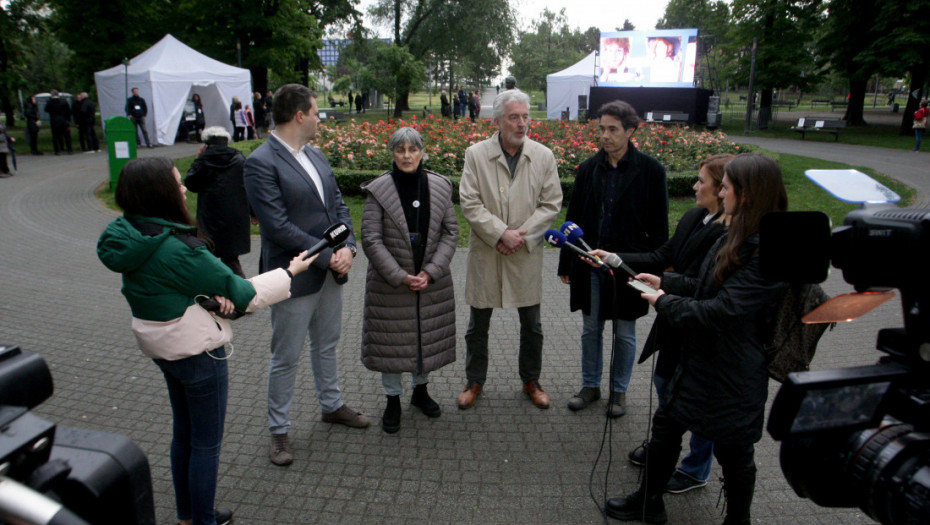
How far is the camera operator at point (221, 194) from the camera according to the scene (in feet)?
19.3

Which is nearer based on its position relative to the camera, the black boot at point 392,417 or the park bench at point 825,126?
the black boot at point 392,417

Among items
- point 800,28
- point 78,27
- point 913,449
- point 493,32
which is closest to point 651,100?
point 800,28

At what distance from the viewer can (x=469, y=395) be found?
14.8 feet

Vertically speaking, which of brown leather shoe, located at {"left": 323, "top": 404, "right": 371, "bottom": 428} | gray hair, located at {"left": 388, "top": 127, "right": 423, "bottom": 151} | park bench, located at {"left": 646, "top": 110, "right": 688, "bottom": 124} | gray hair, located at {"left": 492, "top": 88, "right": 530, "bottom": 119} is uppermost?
gray hair, located at {"left": 492, "top": 88, "right": 530, "bottom": 119}

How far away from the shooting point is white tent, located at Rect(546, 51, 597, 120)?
34.1 meters

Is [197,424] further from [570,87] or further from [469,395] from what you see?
[570,87]

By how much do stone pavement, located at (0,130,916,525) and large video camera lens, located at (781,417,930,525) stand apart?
1337mm

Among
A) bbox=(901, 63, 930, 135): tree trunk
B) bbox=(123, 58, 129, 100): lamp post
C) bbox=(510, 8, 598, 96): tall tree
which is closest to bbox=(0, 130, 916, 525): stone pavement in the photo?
bbox=(123, 58, 129, 100): lamp post

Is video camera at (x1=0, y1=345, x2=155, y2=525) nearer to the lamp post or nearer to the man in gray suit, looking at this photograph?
the man in gray suit

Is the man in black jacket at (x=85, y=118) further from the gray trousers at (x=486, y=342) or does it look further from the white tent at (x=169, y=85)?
the gray trousers at (x=486, y=342)

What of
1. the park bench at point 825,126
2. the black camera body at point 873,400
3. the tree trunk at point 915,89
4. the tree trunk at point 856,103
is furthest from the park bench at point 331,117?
the tree trunk at point 856,103

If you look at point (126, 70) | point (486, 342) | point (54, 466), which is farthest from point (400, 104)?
point (54, 466)

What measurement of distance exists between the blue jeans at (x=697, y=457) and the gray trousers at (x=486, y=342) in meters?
1.10

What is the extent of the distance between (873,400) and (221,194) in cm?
564
